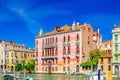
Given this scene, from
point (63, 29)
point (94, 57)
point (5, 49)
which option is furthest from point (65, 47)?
Answer: point (5, 49)

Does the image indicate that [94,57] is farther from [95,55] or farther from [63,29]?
Result: [63,29]

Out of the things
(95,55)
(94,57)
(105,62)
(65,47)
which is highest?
(65,47)

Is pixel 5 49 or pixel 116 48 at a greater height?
pixel 5 49

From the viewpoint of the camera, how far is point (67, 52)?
159ft

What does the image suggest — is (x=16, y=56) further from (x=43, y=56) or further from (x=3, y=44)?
(x=43, y=56)

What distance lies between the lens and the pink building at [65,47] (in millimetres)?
46625

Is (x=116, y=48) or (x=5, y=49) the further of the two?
(x=5, y=49)

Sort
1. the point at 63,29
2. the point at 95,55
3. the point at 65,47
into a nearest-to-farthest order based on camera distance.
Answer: the point at 95,55 → the point at 65,47 → the point at 63,29

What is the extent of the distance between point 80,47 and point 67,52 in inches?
120

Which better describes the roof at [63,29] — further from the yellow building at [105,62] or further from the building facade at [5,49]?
the building facade at [5,49]

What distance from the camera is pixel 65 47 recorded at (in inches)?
1930

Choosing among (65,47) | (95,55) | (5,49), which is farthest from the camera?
(5,49)

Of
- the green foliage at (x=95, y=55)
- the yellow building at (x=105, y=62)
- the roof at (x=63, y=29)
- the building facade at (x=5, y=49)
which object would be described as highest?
the roof at (x=63, y=29)

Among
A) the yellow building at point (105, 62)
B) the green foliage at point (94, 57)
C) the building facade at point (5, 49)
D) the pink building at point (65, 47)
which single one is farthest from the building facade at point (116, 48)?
the building facade at point (5, 49)
